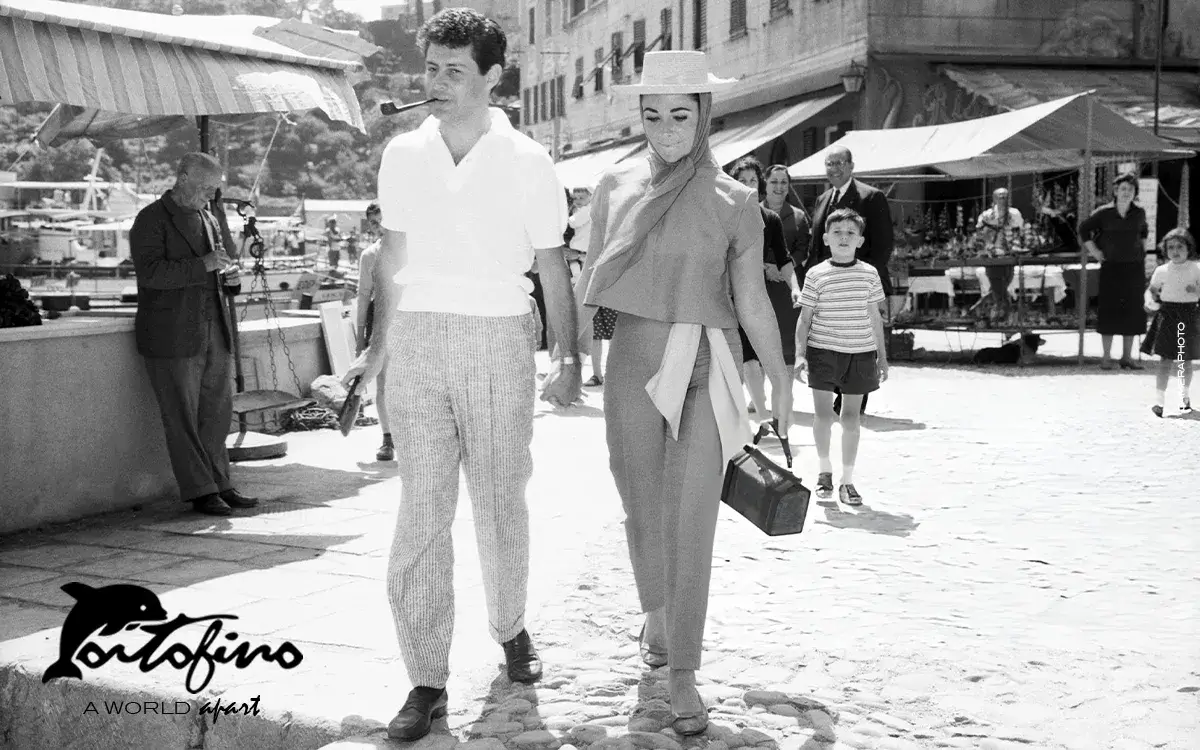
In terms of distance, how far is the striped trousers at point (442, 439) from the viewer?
14.0ft

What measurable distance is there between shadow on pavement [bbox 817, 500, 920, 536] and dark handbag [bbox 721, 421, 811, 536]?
9.24ft

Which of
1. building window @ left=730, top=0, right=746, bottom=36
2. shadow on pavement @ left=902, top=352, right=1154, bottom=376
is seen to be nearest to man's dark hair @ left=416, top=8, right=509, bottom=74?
shadow on pavement @ left=902, top=352, right=1154, bottom=376

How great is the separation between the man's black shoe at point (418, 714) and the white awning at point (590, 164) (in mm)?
26723

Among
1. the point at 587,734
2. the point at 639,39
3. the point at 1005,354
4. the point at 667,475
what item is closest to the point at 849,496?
the point at 667,475

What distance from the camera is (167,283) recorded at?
25.2ft

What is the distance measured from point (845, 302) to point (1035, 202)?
36.1 feet

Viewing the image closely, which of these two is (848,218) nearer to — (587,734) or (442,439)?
(442,439)

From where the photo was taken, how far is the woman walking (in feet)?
14.6

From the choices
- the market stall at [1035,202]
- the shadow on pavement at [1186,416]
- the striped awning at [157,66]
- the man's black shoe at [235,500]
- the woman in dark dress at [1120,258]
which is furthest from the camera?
the market stall at [1035,202]

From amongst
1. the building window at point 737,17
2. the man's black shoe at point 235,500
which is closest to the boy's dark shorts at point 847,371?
the man's black shoe at point 235,500

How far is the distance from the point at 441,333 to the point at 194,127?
6794 mm

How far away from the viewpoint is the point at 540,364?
55.9 feet

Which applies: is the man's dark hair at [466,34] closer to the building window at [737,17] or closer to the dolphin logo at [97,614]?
the dolphin logo at [97,614]

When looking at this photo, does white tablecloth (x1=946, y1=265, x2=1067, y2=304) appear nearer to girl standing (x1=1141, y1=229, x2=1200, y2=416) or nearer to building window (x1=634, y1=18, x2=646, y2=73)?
girl standing (x1=1141, y1=229, x2=1200, y2=416)
